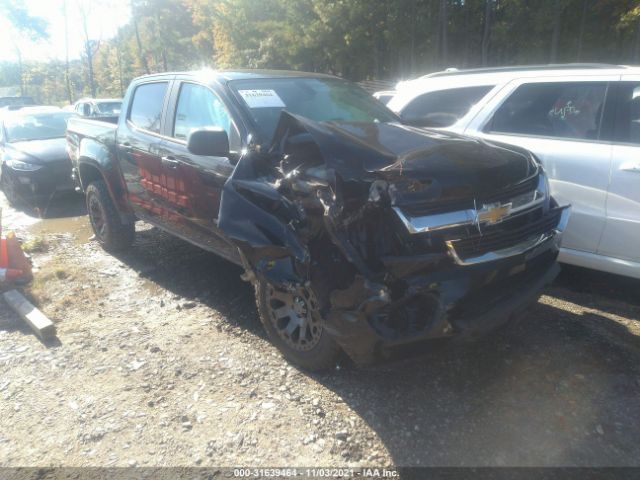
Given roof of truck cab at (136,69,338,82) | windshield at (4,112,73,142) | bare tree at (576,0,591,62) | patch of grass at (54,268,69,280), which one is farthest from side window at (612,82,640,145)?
bare tree at (576,0,591,62)

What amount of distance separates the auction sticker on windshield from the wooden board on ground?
7.62 ft

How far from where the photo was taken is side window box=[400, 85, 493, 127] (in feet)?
15.1

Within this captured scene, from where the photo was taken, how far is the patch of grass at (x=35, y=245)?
597 centimetres

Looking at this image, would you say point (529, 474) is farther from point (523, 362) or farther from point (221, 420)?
point (221, 420)

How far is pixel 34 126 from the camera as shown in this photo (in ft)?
Answer: 30.2

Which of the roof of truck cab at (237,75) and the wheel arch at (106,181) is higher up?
the roof of truck cab at (237,75)

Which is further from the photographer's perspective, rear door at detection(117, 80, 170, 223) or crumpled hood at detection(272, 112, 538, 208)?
rear door at detection(117, 80, 170, 223)

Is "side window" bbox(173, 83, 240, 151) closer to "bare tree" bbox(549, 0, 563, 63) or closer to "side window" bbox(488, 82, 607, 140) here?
"side window" bbox(488, 82, 607, 140)

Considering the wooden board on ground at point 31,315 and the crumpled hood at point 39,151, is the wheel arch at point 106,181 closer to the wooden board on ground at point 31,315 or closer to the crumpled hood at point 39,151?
the wooden board on ground at point 31,315

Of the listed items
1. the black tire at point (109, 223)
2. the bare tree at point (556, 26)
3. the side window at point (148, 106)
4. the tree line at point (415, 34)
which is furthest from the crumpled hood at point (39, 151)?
the bare tree at point (556, 26)

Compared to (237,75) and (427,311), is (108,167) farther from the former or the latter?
(427,311)

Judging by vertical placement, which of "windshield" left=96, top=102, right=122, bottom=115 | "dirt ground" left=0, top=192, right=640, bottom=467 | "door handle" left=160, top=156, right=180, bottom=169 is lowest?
"dirt ground" left=0, top=192, right=640, bottom=467

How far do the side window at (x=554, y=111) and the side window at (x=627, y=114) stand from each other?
5.0 inches

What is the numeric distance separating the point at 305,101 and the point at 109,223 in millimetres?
2972
